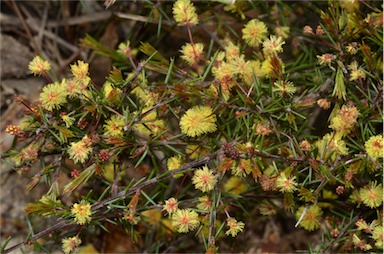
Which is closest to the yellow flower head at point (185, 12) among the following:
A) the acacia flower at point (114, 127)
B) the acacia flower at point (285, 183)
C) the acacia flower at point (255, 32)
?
the acacia flower at point (255, 32)

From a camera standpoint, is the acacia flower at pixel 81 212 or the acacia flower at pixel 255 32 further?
the acacia flower at pixel 255 32

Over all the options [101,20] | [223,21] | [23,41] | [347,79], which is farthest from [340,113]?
[23,41]

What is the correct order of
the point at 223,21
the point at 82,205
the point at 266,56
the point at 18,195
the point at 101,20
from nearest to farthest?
the point at 82,205 → the point at 266,56 → the point at 223,21 → the point at 18,195 → the point at 101,20

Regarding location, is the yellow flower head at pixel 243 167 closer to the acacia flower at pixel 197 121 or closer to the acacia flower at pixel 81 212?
the acacia flower at pixel 197 121

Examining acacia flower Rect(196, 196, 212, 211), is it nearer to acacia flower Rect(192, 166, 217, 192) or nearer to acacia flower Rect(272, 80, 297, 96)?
acacia flower Rect(192, 166, 217, 192)

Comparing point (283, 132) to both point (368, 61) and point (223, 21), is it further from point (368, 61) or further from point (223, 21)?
point (223, 21)

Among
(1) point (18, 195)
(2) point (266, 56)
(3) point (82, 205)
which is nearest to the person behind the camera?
(3) point (82, 205)

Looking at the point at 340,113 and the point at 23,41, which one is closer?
the point at 340,113
